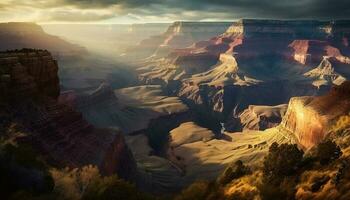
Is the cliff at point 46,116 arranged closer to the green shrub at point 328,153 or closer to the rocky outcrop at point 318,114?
the rocky outcrop at point 318,114

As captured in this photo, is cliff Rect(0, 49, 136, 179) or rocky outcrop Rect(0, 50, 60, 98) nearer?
cliff Rect(0, 49, 136, 179)

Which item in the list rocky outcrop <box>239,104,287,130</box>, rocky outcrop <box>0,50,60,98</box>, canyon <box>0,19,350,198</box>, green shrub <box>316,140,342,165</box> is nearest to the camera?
green shrub <box>316,140,342,165</box>

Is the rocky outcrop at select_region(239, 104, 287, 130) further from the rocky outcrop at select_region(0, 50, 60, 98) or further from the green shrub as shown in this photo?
the green shrub

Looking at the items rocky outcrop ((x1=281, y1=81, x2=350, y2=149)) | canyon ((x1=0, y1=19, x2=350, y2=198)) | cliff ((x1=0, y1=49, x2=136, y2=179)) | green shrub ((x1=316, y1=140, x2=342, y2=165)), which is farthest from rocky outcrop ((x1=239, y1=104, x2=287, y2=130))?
green shrub ((x1=316, y1=140, x2=342, y2=165))

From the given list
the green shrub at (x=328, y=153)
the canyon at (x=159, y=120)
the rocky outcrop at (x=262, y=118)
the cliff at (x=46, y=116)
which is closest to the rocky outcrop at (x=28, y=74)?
the cliff at (x=46, y=116)

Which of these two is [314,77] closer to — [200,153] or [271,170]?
[200,153]
